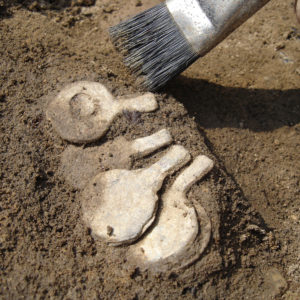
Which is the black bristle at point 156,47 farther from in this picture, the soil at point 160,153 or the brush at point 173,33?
the soil at point 160,153

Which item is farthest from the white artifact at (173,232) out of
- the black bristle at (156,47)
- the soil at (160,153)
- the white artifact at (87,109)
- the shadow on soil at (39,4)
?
the shadow on soil at (39,4)

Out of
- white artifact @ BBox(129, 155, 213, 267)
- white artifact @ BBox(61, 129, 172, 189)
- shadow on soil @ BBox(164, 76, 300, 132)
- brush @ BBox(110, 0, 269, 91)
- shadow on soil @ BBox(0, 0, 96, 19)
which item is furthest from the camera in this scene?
shadow on soil @ BBox(0, 0, 96, 19)

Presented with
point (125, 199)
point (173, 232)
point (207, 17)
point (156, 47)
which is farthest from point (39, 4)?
point (173, 232)

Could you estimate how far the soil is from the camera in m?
1.45

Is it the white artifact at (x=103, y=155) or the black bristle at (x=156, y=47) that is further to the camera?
the black bristle at (x=156, y=47)

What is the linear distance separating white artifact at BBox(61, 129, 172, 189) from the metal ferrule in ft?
1.71

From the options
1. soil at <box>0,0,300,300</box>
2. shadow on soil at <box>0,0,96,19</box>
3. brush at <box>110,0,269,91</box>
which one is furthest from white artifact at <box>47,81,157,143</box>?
shadow on soil at <box>0,0,96,19</box>

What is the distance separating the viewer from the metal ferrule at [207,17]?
1758 mm

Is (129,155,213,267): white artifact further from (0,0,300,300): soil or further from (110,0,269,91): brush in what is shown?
(110,0,269,91): brush

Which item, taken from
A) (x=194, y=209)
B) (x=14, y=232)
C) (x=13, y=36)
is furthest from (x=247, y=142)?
(x=13, y=36)

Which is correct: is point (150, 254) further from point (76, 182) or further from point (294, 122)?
point (294, 122)

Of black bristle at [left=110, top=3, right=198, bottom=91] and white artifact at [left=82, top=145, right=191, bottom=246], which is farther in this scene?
black bristle at [left=110, top=3, right=198, bottom=91]

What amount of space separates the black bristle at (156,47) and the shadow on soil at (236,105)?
0.24m

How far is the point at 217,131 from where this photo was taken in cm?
208
